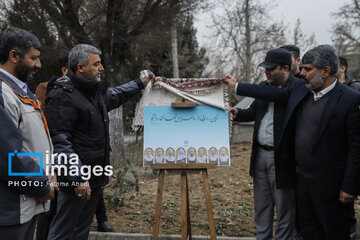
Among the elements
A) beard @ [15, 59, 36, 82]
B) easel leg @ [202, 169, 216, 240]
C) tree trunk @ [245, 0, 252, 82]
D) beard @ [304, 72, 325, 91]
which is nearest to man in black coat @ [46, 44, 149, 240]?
beard @ [15, 59, 36, 82]

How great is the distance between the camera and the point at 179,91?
3699 mm

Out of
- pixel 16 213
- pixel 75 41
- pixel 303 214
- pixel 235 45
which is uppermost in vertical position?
pixel 235 45

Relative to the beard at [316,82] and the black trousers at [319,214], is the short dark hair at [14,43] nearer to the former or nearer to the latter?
the beard at [316,82]

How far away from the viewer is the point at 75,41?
28.9 ft

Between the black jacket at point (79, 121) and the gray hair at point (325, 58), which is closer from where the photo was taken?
the black jacket at point (79, 121)

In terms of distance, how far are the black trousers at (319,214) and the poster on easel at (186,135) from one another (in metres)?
0.90

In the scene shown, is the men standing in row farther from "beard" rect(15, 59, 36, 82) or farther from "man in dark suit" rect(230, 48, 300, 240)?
"man in dark suit" rect(230, 48, 300, 240)

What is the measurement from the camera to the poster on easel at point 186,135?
142 inches

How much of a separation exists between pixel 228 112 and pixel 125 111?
10.6m

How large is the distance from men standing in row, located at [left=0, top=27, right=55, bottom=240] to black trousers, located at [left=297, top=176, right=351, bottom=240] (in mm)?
2194

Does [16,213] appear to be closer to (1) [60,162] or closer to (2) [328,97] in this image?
(1) [60,162]

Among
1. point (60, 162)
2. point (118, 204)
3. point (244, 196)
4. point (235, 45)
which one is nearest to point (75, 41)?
point (118, 204)

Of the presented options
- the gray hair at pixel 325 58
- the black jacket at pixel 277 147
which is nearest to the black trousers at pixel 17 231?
the black jacket at pixel 277 147

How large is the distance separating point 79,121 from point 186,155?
50.1 inches
